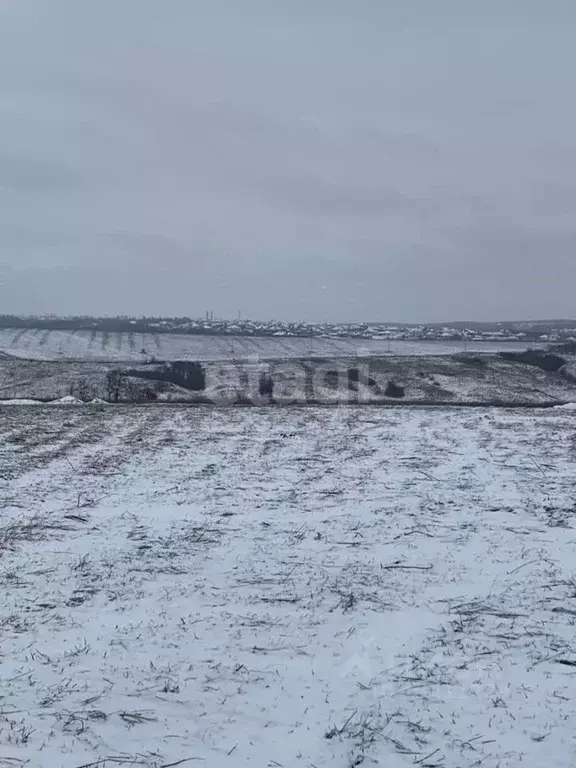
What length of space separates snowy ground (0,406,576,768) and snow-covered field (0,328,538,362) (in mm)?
51445

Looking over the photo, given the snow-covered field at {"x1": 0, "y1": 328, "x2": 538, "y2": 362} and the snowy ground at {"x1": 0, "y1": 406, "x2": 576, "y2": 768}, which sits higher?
the snow-covered field at {"x1": 0, "y1": 328, "x2": 538, "y2": 362}

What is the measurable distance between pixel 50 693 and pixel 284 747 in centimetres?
232

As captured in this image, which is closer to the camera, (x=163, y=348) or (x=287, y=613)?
(x=287, y=613)

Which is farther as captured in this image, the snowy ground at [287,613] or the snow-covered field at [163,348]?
the snow-covered field at [163,348]

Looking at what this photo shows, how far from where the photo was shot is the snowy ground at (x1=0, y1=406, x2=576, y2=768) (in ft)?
16.9

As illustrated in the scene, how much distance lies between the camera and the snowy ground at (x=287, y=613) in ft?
16.9

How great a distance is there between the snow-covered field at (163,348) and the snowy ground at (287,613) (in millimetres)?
51445

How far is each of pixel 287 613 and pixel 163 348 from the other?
77.5m

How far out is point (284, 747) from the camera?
16.5ft

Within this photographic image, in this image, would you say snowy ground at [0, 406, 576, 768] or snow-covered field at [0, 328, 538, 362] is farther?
snow-covered field at [0, 328, 538, 362]

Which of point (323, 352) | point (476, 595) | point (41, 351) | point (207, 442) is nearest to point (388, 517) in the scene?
point (476, 595)

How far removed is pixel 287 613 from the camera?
738 centimetres

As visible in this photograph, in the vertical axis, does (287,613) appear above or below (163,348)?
below

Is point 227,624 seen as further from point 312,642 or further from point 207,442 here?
point 207,442
